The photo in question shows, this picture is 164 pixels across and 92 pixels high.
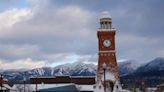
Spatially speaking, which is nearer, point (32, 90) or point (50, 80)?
point (32, 90)

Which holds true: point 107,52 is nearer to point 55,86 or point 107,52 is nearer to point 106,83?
point 106,83

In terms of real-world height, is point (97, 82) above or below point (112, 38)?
below

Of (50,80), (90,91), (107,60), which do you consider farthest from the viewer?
(50,80)

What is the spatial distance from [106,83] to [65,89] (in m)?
13.8

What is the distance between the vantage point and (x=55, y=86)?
12000 cm

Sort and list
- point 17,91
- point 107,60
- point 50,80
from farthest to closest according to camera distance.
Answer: point 50,80 < point 17,91 < point 107,60

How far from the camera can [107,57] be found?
10669 cm

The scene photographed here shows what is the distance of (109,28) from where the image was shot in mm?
107312

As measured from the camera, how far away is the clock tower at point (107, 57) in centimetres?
10638

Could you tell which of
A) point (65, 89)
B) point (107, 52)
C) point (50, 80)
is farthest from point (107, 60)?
point (50, 80)

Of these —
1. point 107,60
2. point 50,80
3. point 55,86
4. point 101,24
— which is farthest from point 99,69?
point 50,80

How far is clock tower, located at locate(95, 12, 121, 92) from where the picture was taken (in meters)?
106

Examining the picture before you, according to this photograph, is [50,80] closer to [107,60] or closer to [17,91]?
[17,91]

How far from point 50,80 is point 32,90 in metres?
18.1
